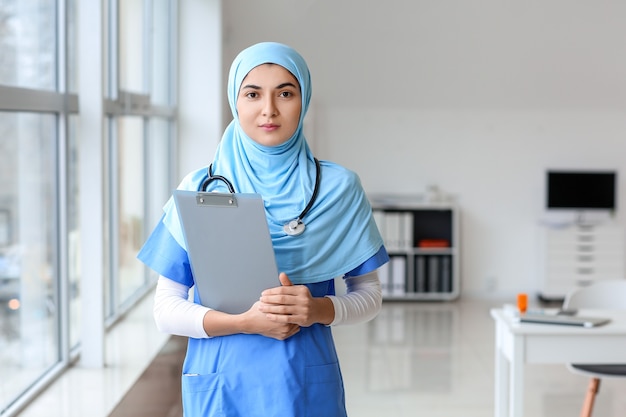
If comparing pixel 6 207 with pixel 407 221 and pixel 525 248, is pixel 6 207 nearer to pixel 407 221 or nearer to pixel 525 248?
pixel 407 221

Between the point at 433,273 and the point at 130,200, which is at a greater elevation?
the point at 130,200

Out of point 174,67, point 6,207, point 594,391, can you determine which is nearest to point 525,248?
point 174,67

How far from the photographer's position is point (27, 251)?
355 cm

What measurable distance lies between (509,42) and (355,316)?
677 centimetres

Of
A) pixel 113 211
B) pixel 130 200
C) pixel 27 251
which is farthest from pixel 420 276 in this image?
pixel 27 251

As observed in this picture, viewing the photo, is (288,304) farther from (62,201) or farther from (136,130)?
(136,130)

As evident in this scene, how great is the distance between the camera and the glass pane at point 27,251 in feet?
10.8

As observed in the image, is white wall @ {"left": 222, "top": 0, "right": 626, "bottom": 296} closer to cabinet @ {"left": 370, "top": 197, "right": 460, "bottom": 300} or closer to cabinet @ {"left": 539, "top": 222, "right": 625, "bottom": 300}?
cabinet @ {"left": 370, "top": 197, "right": 460, "bottom": 300}

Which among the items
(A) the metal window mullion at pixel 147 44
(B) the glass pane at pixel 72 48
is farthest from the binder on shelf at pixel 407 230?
(B) the glass pane at pixel 72 48

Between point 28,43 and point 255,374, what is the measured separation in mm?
2361

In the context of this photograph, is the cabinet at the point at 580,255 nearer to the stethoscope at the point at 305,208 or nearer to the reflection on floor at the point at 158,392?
the reflection on floor at the point at 158,392

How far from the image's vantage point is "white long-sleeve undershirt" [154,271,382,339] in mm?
1621

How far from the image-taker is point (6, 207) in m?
3.28

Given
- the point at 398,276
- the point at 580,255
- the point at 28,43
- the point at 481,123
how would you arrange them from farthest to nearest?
1. the point at 481,123
2. the point at 398,276
3. the point at 580,255
4. the point at 28,43
